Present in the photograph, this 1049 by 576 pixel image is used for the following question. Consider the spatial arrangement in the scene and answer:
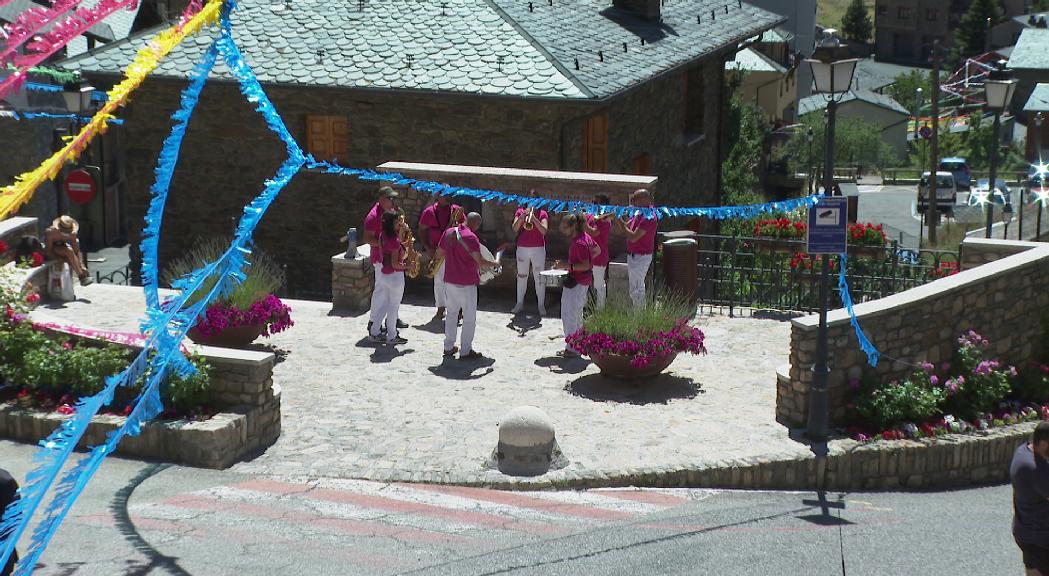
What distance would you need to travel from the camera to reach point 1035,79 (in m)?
75.3

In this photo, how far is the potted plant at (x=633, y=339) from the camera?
15.0m

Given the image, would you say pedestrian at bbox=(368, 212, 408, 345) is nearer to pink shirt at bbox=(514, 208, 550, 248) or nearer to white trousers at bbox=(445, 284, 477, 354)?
white trousers at bbox=(445, 284, 477, 354)

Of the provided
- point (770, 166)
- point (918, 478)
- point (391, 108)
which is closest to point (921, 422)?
point (918, 478)

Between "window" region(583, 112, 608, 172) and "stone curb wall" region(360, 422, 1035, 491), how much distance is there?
10.7 meters

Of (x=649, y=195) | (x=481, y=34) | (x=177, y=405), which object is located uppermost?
(x=481, y=34)

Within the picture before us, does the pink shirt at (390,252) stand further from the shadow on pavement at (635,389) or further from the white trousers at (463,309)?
the shadow on pavement at (635,389)

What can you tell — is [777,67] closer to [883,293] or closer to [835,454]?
[883,293]

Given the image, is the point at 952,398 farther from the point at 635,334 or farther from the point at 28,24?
the point at 28,24

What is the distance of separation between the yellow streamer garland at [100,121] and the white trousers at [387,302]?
4504 mm

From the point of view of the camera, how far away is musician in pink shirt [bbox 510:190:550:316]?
57.1ft

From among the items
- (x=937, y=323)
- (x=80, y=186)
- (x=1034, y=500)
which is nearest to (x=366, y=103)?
(x=80, y=186)

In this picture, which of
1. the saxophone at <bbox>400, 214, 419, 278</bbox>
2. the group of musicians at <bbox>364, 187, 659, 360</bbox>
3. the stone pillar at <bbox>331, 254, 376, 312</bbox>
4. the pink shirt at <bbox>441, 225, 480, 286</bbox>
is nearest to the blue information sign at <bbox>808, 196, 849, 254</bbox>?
the group of musicians at <bbox>364, 187, 659, 360</bbox>

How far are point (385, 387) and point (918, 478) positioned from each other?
5547mm

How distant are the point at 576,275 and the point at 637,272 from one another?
46.1 inches
